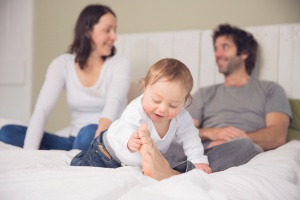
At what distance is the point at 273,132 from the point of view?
119 cm

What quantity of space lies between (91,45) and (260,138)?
23.6 inches

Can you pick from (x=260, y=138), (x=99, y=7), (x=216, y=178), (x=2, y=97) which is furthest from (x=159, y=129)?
(x=2, y=97)

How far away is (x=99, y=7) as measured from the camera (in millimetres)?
1252

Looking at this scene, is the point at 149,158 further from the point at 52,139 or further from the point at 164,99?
the point at 52,139

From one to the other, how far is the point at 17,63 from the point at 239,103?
102 centimetres

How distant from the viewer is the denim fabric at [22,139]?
1.11 meters

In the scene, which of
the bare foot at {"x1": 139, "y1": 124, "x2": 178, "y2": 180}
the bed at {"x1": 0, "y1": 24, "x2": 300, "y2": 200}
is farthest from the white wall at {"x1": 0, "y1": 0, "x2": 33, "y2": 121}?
the bare foot at {"x1": 139, "y1": 124, "x2": 178, "y2": 180}

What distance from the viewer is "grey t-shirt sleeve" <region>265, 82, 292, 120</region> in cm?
124

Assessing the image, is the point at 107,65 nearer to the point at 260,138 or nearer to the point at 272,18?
the point at 260,138

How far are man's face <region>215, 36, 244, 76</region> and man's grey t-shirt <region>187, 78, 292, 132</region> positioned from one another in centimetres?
6

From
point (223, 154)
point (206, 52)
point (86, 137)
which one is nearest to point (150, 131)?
point (223, 154)

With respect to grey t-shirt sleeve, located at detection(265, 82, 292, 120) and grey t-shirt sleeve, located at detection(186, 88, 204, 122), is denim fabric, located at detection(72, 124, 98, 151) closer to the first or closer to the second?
grey t-shirt sleeve, located at detection(186, 88, 204, 122)

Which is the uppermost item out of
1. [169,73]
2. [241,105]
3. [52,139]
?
[169,73]

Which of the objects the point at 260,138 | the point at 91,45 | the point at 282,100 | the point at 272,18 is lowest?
the point at 260,138
